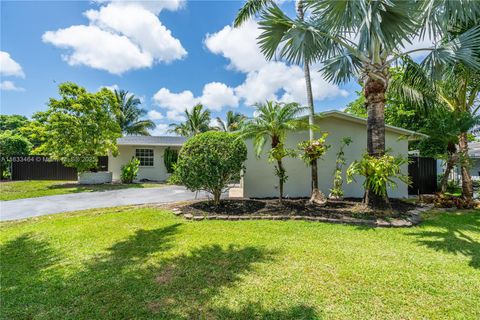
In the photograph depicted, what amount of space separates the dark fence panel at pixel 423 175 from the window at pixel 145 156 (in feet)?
54.0

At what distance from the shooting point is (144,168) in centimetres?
1827

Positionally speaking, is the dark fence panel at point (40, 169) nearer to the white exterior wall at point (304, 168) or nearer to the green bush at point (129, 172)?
the green bush at point (129, 172)

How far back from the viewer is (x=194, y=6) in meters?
8.73

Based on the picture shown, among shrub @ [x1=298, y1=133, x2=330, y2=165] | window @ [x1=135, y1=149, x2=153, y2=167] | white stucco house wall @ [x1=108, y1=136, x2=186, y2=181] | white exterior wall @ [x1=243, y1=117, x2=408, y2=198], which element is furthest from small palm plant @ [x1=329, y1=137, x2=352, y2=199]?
window @ [x1=135, y1=149, x2=153, y2=167]

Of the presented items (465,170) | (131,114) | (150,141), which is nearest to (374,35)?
(465,170)

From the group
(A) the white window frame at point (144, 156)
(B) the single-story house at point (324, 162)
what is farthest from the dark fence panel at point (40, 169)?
(B) the single-story house at point (324, 162)

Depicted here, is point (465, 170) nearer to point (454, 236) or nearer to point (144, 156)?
point (454, 236)

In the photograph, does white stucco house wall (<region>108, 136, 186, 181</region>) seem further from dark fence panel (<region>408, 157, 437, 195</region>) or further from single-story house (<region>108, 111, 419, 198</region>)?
dark fence panel (<region>408, 157, 437, 195</region>)

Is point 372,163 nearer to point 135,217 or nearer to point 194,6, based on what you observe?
point 135,217

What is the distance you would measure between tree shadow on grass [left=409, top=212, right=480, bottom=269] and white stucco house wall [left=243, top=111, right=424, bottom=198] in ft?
12.2

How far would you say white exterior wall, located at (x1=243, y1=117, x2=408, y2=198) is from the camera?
1023cm

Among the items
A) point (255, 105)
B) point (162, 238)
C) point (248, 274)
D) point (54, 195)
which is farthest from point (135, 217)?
point (54, 195)

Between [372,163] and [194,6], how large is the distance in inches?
314

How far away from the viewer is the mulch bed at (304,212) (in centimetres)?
652
